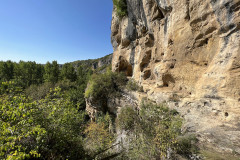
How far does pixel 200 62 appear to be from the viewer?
4.71m

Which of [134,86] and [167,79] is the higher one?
[167,79]

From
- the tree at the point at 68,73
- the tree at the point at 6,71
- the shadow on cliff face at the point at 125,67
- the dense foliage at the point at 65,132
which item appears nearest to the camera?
the dense foliage at the point at 65,132

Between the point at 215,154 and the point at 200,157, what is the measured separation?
1.35 ft

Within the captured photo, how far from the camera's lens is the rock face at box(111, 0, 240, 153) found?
11.0ft

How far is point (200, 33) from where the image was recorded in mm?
4562

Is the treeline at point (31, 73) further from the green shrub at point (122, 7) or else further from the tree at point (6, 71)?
the green shrub at point (122, 7)

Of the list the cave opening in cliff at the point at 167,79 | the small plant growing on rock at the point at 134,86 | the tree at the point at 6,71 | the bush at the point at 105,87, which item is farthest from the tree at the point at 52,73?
the cave opening in cliff at the point at 167,79

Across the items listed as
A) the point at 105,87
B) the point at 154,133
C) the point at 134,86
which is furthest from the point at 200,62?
the point at 105,87

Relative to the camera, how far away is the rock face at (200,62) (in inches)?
132

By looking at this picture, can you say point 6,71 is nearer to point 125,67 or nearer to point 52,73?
point 52,73

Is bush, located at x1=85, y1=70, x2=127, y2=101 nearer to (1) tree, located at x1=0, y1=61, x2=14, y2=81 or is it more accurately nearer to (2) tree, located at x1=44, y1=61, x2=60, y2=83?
(2) tree, located at x1=44, y1=61, x2=60, y2=83

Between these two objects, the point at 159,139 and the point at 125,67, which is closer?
the point at 159,139

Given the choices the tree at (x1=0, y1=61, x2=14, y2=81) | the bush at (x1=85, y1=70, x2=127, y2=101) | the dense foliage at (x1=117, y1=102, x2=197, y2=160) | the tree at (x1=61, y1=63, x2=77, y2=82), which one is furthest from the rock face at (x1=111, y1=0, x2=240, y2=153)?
the tree at (x1=0, y1=61, x2=14, y2=81)

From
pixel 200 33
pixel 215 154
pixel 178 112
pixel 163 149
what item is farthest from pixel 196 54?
pixel 163 149
